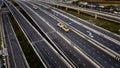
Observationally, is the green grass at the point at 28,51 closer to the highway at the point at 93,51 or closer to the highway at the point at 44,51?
the highway at the point at 44,51

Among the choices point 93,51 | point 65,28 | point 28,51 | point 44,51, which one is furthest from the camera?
point 65,28

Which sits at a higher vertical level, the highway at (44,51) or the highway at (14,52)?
the highway at (44,51)

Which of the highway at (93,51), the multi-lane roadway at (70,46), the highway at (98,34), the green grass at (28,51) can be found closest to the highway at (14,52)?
the multi-lane roadway at (70,46)

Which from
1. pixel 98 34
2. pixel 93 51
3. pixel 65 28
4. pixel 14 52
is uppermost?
pixel 65 28

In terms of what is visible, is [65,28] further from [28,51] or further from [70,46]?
[28,51]

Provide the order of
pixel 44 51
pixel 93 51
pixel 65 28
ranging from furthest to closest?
pixel 65 28
pixel 44 51
pixel 93 51

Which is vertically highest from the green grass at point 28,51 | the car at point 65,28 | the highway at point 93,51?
the car at point 65,28

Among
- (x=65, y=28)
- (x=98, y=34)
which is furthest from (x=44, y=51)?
(x=98, y=34)

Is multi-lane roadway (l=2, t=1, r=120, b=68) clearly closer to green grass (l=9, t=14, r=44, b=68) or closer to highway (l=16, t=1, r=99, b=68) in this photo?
highway (l=16, t=1, r=99, b=68)

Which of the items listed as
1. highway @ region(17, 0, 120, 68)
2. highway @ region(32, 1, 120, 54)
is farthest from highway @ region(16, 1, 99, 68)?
highway @ region(32, 1, 120, 54)

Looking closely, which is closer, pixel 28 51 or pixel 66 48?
pixel 66 48

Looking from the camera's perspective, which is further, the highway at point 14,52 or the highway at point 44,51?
the highway at point 14,52

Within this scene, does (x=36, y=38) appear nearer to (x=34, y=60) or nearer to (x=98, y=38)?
(x=34, y=60)

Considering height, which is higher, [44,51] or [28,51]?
Result: [44,51]
